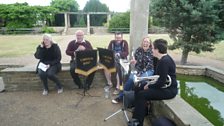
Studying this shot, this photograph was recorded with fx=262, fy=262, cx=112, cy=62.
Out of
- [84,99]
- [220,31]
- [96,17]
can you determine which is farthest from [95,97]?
[96,17]

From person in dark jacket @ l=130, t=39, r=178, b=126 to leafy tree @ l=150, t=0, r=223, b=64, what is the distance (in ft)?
18.0

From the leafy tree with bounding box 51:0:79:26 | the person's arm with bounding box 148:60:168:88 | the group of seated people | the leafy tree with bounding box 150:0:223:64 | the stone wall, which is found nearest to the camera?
the stone wall

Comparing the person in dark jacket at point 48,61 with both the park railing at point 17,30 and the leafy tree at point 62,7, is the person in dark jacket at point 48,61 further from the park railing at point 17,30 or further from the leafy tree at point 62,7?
the leafy tree at point 62,7

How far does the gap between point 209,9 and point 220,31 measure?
1110 millimetres

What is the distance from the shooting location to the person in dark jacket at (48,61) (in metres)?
5.43

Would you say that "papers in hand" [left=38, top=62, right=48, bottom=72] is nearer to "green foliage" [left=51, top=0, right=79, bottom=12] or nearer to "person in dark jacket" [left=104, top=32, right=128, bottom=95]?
"person in dark jacket" [left=104, top=32, right=128, bottom=95]

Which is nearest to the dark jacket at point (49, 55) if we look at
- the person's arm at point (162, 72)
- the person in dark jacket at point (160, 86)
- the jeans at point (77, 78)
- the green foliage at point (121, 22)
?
the jeans at point (77, 78)

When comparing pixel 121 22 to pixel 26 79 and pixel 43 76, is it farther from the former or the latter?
pixel 43 76

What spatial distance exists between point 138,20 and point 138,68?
42.9 inches

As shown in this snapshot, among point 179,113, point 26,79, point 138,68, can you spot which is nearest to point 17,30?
point 26,79

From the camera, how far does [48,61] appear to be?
18.2 ft

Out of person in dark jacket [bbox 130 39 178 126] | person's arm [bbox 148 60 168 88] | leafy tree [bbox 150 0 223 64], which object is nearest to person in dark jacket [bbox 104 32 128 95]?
person in dark jacket [bbox 130 39 178 126]

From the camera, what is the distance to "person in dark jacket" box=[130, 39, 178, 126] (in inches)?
141

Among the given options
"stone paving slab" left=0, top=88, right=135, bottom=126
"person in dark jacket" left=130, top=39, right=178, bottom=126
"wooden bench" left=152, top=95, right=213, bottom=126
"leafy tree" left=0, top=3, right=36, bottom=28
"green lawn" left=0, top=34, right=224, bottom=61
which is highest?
"leafy tree" left=0, top=3, right=36, bottom=28
